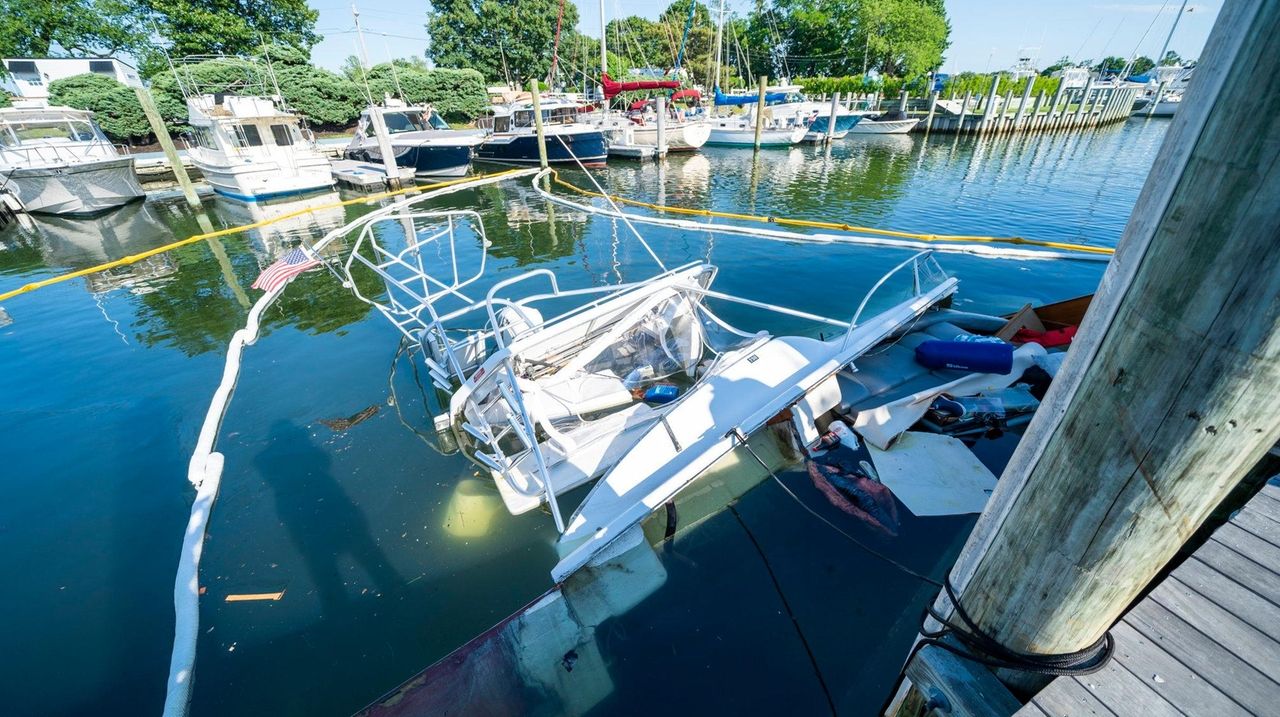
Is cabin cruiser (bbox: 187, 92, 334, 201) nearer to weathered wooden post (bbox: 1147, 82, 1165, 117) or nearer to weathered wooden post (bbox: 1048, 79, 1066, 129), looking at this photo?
weathered wooden post (bbox: 1048, 79, 1066, 129)

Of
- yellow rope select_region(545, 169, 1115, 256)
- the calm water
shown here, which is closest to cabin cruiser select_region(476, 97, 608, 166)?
yellow rope select_region(545, 169, 1115, 256)

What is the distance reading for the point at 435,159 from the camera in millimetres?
24734

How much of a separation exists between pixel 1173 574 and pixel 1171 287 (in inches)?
80.5

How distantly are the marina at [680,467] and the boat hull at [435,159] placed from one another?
1102cm

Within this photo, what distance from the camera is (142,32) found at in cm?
4044

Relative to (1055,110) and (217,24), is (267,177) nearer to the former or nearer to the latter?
(217,24)

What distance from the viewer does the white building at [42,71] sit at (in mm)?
28016

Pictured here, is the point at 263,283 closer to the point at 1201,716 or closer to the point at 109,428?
the point at 109,428

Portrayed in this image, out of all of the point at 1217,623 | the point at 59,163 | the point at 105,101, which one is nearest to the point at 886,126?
the point at 1217,623

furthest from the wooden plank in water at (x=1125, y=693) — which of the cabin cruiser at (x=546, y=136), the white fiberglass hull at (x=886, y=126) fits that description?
the white fiberglass hull at (x=886, y=126)

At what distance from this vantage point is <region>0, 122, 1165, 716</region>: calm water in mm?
3602

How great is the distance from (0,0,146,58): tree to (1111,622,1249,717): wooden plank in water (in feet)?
201

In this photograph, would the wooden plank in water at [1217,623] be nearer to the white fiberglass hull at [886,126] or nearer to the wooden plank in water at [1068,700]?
the wooden plank in water at [1068,700]

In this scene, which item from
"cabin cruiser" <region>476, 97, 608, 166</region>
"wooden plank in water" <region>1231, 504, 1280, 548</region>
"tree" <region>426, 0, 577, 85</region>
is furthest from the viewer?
"tree" <region>426, 0, 577, 85</region>
